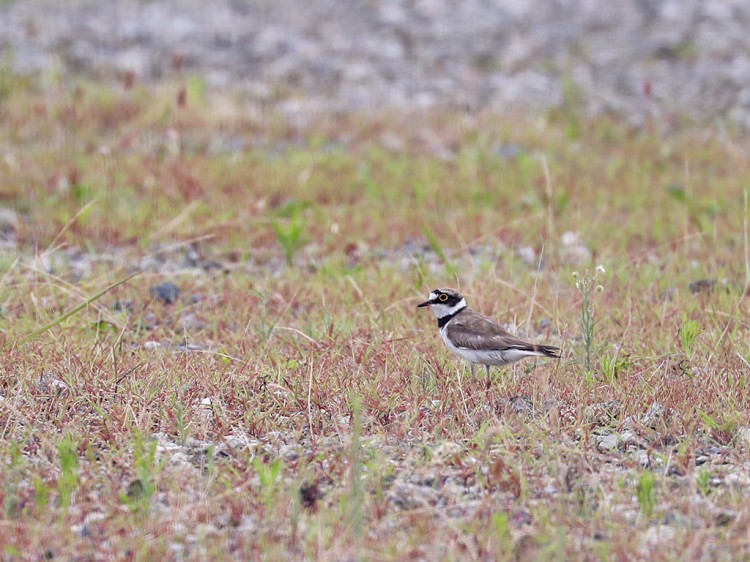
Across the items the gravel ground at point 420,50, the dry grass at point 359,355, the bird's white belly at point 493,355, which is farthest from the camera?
the gravel ground at point 420,50

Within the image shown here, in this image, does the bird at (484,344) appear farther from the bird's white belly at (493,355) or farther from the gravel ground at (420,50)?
the gravel ground at (420,50)

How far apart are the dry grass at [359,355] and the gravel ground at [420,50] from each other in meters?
1.90

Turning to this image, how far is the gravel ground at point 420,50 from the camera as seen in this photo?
540 inches

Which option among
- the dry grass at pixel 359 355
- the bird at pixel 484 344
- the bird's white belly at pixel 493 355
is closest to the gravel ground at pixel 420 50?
the dry grass at pixel 359 355

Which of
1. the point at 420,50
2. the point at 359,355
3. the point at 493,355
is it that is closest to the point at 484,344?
the point at 493,355

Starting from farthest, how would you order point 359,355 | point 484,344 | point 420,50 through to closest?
point 420,50
point 359,355
point 484,344

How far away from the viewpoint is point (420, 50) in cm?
1591

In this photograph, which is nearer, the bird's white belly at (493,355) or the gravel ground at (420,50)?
the bird's white belly at (493,355)

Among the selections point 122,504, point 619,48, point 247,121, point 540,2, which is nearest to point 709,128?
point 619,48

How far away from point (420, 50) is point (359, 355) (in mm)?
10520

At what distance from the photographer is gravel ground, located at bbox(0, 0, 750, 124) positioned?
13.7 metres

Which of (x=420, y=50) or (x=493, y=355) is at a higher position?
(x=493, y=355)

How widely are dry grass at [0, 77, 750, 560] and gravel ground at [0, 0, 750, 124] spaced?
1.90 meters

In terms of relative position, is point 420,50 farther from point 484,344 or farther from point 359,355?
point 484,344
